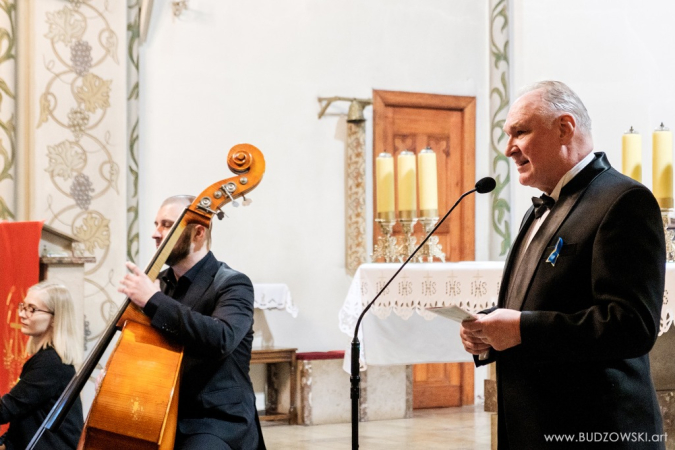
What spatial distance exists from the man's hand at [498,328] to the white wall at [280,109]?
5248mm

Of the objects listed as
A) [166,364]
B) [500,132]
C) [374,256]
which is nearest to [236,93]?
[500,132]

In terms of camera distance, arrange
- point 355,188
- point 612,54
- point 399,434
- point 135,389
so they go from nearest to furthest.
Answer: point 135,389
point 399,434
point 355,188
point 612,54

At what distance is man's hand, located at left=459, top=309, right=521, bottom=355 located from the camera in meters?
2.08

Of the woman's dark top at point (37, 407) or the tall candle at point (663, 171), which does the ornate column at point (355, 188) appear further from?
the woman's dark top at point (37, 407)

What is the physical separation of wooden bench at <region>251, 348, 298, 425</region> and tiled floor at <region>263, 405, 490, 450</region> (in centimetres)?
15

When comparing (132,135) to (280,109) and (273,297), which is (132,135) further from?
(273,297)

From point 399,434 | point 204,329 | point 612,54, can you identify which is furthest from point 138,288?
point 612,54

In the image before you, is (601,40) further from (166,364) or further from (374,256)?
(166,364)

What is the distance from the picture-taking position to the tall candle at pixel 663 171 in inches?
180

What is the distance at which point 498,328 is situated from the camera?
2.10 meters

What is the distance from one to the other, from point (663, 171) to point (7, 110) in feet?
14.0

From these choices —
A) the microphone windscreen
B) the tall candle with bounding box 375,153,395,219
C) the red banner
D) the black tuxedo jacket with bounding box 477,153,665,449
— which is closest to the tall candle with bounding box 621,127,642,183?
the tall candle with bounding box 375,153,395,219

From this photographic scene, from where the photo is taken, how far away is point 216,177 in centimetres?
732

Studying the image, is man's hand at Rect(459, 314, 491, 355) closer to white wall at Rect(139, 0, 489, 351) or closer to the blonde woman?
the blonde woman
